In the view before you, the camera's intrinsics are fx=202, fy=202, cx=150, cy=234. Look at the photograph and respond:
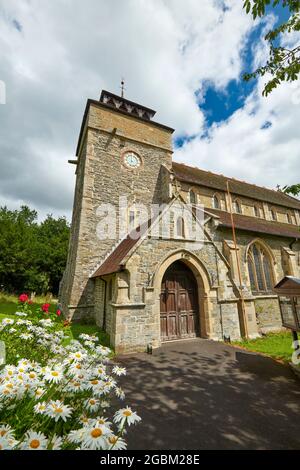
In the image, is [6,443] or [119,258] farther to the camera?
[119,258]

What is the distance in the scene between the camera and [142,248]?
840 centimetres

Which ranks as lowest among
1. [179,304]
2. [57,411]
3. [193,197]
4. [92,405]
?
[92,405]

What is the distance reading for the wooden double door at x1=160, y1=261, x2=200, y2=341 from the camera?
30.1ft

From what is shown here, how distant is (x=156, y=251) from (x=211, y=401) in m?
5.25

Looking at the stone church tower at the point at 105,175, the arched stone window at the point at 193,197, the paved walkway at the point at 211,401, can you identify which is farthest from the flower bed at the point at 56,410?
the arched stone window at the point at 193,197

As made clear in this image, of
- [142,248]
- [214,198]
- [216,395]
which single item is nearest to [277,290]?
[216,395]

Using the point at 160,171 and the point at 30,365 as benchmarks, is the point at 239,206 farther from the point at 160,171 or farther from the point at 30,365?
the point at 30,365

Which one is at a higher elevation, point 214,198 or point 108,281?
point 214,198

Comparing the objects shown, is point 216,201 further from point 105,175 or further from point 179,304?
point 179,304

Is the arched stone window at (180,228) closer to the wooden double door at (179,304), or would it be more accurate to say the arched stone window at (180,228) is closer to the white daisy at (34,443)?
the wooden double door at (179,304)

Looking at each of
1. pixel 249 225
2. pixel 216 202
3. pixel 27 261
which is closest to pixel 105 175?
pixel 216 202

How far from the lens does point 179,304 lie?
31.5ft

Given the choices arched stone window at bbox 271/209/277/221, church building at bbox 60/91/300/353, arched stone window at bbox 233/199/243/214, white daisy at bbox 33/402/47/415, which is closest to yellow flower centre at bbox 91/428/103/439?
white daisy at bbox 33/402/47/415
